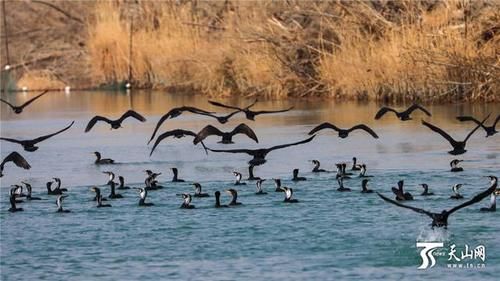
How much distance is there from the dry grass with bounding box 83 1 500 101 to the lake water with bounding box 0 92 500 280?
312cm

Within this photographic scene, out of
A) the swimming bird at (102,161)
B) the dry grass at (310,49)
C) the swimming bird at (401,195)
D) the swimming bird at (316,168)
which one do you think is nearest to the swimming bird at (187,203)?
the swimming bird at (401,195)

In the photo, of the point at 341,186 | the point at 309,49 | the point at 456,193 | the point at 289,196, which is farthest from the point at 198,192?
the point at 309,49

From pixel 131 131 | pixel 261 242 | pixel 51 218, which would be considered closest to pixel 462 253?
pixel 261 242

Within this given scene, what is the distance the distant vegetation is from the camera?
80.9 ft

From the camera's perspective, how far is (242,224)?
12.7 m

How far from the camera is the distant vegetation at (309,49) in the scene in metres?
24.7

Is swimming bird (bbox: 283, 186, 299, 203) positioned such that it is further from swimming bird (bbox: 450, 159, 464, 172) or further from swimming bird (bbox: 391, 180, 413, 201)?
swimming bird (bbox: 450, 159, 464, 172)

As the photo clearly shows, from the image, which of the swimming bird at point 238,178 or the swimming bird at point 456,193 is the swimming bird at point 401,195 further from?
the swimming bird at point 238,178

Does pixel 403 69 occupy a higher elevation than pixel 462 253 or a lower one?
higher

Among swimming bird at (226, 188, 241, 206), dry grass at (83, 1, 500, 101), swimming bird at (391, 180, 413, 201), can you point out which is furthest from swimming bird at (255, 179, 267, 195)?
dry grass at (83, 1, 500, 101)

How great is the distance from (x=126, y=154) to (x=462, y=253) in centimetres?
894

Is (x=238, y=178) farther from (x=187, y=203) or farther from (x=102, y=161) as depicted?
(x=102, y=161)

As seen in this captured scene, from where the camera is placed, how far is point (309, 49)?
29.0 meters

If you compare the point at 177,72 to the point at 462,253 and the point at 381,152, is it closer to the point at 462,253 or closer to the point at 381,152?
the point at 381,152
